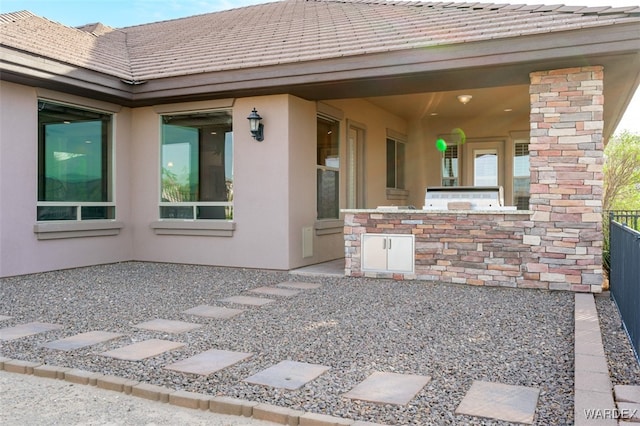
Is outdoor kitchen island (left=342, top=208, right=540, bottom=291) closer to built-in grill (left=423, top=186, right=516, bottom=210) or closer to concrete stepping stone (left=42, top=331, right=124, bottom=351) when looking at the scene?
built-in grill (left=423, top=186, right=516, bottom=210)

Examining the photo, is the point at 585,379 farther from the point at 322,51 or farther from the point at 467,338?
the point at 322,51

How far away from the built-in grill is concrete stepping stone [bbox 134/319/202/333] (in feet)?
12.6

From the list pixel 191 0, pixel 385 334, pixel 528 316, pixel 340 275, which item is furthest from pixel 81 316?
pixel 191 0

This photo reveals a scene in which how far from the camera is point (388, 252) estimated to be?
284 inches

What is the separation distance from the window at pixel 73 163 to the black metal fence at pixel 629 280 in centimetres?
758

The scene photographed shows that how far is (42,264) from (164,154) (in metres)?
2.65

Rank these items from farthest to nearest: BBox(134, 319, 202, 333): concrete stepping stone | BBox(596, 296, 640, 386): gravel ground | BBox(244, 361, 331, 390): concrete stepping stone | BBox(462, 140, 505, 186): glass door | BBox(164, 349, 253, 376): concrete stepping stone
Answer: BBox(462, 140, 505, 186): glass door → BBox(134, 319, 202, 333): concrete stepping stone → BBox(164, 349, 253, 376): concrete stepping stone → BBox(596, 296, 640, 386): gravel ground → BBox(244, 361, 331, 390): concrete stepping stone

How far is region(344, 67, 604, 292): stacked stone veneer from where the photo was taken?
20.5 ft

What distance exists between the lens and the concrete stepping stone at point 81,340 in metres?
3.95

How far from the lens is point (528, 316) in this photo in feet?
16.3

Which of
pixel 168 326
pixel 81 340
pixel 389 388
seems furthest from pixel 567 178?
pixel 81 340

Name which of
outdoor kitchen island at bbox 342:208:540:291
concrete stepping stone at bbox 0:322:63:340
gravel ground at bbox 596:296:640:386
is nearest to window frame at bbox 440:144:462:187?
outdoor kitchen island at bbox 342:208:540:291

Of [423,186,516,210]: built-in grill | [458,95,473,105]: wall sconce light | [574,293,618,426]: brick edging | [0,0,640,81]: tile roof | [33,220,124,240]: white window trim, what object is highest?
[0,0,640,81]: tile roof

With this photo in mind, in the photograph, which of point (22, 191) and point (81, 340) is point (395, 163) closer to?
point (22, 191)
